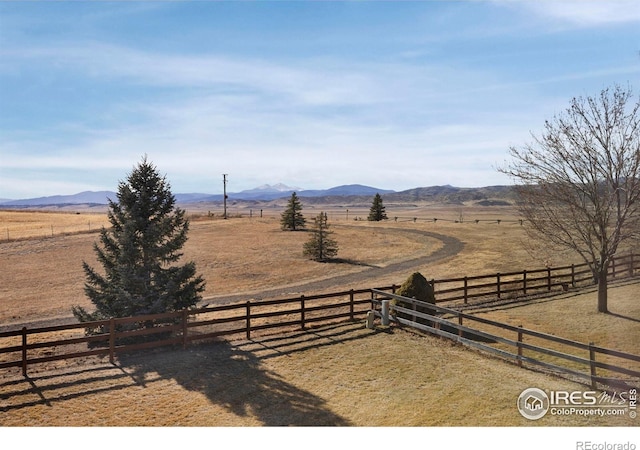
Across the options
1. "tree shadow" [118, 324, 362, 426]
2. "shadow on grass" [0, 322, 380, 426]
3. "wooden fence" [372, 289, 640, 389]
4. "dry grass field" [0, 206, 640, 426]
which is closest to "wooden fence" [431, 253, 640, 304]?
"dry grass field" [0, 206, 640, 426]

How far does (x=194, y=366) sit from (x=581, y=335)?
1383 centimetres

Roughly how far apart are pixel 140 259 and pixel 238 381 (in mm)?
7133

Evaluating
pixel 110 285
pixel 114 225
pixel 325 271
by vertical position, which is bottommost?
pixel 325 271

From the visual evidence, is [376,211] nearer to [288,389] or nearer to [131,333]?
[131,333]

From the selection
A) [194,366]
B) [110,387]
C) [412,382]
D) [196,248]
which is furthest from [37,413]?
[196,248]

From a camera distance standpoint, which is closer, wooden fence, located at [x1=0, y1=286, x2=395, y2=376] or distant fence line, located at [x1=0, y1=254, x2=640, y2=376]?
wooden fence, located at [x1=0, y1=286, x2=395, y2=376]

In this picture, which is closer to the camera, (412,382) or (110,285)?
(412,382)

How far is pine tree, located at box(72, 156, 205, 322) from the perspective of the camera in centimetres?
1497

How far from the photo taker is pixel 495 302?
20594mm

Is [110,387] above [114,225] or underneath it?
underneath

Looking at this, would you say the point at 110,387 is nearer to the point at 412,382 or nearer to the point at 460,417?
the point at 412,382

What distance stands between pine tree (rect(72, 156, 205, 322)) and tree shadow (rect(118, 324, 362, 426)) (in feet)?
7.70

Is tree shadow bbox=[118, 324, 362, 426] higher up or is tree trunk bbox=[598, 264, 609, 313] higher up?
tree trunk bbox=[598, 264, 609, 313]

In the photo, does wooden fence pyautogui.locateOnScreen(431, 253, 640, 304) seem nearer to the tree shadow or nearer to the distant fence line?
the distant fence line
